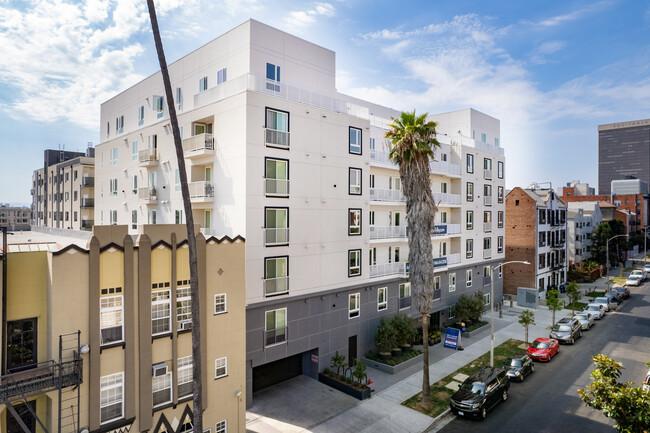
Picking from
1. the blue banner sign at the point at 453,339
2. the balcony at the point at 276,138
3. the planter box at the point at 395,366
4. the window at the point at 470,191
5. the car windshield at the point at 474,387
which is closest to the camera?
the car windshield at the point at 474,387

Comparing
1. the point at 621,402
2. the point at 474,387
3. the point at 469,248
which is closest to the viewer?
the point at 621,402

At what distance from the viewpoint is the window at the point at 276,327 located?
21.4 meters

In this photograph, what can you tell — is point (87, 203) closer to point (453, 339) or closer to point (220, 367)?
point (220, 367)

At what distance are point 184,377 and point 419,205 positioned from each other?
14.5 meters

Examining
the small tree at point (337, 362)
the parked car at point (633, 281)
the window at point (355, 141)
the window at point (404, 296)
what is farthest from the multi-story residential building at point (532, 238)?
the small tree at point (337, 362)

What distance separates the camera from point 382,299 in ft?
94.2

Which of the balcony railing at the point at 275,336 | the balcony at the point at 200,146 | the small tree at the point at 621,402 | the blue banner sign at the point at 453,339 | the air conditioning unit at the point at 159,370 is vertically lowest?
the blue banner sign at the point at 453,339

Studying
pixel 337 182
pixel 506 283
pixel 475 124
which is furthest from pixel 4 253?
pixel 506 283

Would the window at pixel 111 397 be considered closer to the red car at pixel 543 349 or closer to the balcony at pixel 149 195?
the balcony at pixel 149 195

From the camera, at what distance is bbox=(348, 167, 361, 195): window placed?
26.0m

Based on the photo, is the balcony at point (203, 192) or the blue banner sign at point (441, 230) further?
the blue banner sign at point (441, 230)

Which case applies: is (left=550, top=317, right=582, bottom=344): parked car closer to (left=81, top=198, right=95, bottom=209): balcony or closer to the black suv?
the black suv

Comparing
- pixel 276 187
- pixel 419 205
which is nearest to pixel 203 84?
pixel 276 187

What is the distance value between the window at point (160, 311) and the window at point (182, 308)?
38 centimetres
